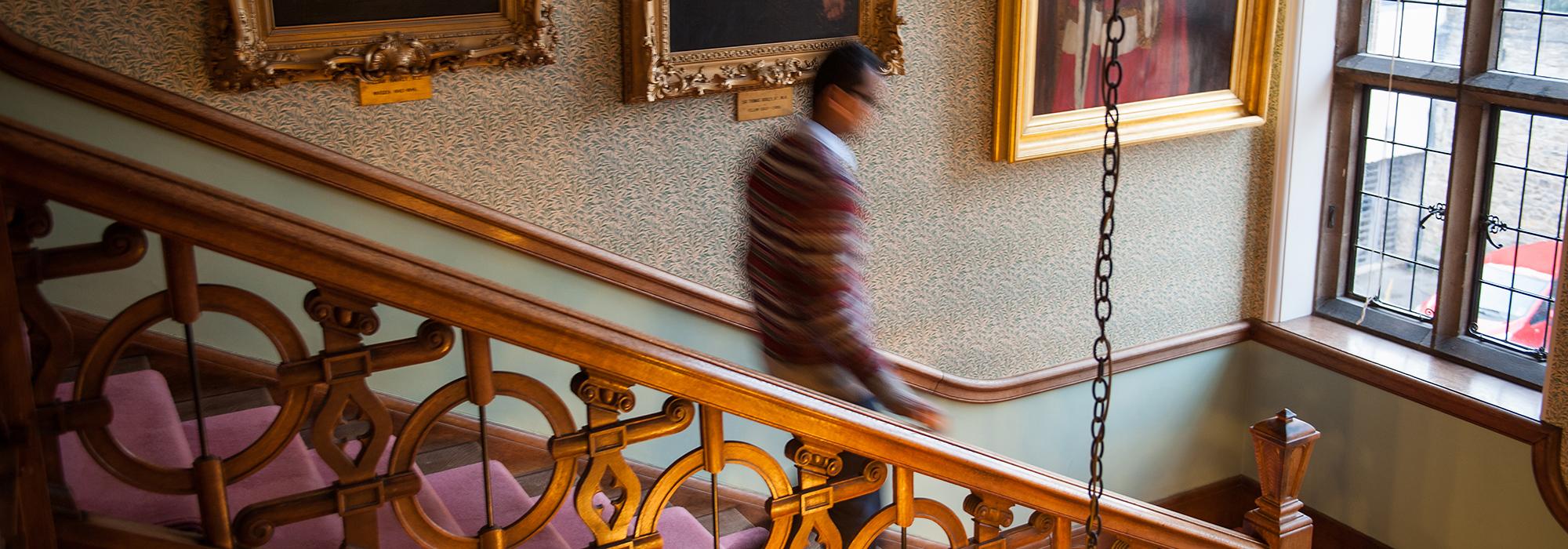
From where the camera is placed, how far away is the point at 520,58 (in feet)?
11.8

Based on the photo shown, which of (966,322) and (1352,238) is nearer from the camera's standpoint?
(966,322)

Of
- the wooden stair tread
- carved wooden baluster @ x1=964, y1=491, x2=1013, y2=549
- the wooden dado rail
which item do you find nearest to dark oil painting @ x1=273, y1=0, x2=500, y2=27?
the wooden stair tread

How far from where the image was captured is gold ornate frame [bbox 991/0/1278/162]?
4.50m

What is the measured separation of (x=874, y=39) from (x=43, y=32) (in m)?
2.49

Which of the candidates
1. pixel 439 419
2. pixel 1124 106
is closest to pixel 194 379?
pixel 439 419

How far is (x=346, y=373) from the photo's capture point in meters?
1.54

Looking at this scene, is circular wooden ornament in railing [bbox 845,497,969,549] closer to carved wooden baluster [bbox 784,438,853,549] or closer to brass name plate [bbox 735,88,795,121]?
carved wooden baluster [bbox 784,438,853,549]

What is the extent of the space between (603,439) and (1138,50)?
3714 mm

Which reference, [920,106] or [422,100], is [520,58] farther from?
[920,106]

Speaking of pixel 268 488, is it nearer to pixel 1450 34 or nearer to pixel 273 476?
pixel 273 476

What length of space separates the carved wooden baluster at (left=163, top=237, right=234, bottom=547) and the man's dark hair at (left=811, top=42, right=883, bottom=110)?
5.46 feet

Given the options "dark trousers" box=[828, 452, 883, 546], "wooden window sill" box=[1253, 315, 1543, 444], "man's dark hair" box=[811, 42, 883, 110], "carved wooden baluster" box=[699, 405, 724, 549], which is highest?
"man's dark hair" box=[811, 42, 883, 110]

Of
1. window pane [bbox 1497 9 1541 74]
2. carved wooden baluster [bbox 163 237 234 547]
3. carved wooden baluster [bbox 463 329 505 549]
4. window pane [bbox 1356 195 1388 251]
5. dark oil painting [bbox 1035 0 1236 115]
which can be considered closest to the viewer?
carved wooden baluster [bbox 163 237 234 547]

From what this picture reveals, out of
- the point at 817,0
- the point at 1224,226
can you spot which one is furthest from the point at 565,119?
the point at 1224,226
